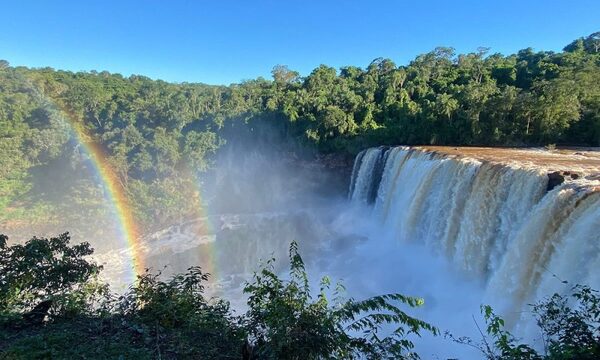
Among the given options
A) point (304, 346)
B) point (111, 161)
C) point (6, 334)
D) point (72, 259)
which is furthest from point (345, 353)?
point (111, 161)

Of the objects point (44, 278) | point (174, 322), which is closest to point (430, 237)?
point (174, 322)

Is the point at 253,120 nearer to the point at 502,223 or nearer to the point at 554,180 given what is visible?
the point at 502,223

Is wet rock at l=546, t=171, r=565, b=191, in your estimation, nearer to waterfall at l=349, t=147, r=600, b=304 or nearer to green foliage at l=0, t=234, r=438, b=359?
waterfall at l=349, t=147, r=600, b=304

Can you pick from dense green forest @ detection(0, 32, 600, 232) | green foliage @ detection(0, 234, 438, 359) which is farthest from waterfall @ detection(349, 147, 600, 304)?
dense green forest @ detection(0, 32, 600, 232)

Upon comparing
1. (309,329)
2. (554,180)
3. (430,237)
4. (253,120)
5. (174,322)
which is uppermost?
(253,120)

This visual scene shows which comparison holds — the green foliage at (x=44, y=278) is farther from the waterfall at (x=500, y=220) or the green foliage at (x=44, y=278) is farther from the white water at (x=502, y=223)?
the waterfall at (x=500, y=220)


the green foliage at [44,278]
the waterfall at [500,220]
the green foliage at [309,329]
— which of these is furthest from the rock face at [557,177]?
the green foliage at [44,278]

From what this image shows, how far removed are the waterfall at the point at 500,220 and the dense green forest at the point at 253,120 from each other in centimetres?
803

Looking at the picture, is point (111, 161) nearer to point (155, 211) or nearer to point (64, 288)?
point (155, 211)

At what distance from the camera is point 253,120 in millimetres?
35344

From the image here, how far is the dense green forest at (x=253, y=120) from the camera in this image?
21.8 meters

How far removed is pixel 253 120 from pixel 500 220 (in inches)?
1082

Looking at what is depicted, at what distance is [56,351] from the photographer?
4.62 metres

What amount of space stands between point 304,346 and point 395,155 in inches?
682
